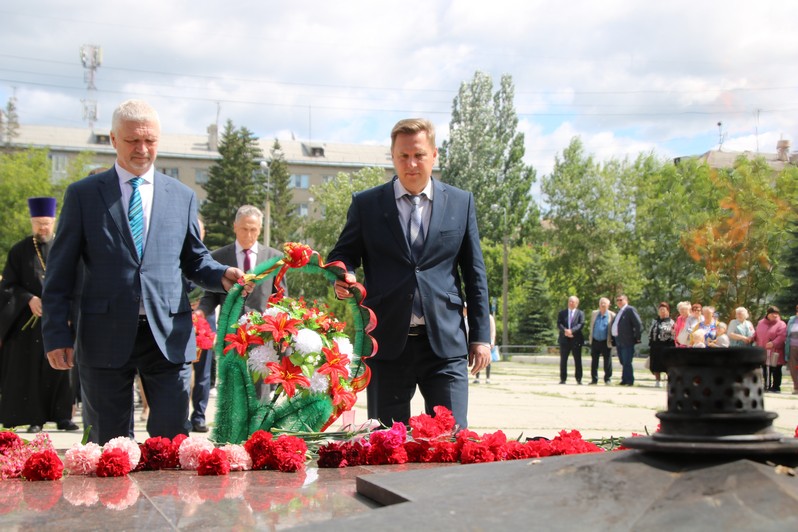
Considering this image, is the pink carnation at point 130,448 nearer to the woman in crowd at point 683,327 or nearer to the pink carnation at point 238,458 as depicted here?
the pink carnation at point 238,458

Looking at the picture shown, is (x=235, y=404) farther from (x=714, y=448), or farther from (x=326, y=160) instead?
(x=326, y=160)

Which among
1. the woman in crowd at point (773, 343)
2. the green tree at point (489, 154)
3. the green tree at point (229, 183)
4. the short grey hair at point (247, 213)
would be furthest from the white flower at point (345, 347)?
the green tree at point (229, 183)

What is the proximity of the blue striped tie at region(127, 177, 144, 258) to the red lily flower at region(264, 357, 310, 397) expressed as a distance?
0.99 meters

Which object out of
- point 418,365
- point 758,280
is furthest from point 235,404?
point 758,280

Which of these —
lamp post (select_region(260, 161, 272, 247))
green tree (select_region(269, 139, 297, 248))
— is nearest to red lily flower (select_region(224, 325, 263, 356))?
lamp post (select_region(260, 161, 272, 247))

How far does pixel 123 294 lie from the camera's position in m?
4.63

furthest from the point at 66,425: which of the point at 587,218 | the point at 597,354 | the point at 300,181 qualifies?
the point at 300,181

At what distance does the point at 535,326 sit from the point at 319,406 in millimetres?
53543

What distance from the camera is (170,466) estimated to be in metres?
3.94

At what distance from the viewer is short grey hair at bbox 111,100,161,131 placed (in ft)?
15.2

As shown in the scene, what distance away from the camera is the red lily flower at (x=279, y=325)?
5.35m

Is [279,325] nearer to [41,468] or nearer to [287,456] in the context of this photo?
[287,456]

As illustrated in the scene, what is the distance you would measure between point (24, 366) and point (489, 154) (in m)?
50.9

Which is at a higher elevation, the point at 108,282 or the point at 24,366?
the point at 108,282
